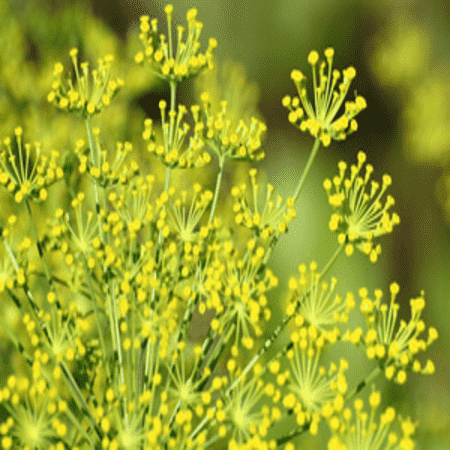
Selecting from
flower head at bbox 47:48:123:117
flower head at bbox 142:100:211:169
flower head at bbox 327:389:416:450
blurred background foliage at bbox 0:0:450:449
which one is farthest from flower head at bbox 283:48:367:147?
blurred background foliage at bbox 0:0:450:449

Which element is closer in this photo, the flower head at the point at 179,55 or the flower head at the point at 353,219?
the flower head at the point at 353,219

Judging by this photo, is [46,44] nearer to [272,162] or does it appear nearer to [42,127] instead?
[42,127]

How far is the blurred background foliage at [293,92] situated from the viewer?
1.88 m

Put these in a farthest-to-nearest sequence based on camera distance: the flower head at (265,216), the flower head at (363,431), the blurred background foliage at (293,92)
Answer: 1. the blurred background foliage at (293,92)
2. the flower head at (265,216)
3. the flower head at (363,431)

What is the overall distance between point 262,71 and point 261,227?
1098 mm

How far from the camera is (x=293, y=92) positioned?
2258mm

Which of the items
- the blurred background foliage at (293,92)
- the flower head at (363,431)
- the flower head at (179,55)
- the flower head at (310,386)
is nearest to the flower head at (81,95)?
the flower head at (179,55)

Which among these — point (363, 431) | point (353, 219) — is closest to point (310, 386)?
point (363, 431)

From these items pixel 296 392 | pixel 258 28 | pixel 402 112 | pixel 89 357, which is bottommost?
pixel 296 392

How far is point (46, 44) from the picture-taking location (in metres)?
1.97

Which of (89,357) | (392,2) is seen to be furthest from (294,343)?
(392,2)

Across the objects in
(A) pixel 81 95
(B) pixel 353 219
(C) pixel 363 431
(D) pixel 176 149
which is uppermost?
(A) pixel 81 95

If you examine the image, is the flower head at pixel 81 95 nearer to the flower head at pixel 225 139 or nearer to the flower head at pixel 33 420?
the flower head at pixel 225 139

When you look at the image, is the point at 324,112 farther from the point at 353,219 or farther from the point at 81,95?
the point at 81,95
